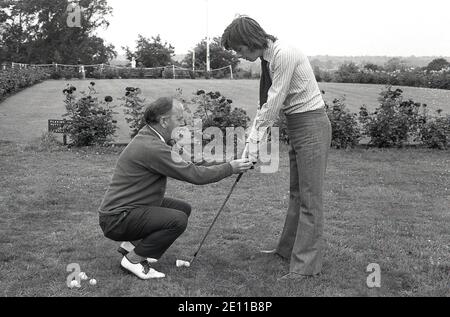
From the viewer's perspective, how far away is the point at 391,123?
9883 millimetres

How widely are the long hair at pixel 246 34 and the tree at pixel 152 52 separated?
3780 centimetres

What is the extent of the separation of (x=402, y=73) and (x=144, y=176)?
25.2 m

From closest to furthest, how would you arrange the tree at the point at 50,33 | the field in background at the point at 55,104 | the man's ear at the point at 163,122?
the man's ear at the point at 163,122 → the field in background at the point at 55,104 → the tree at the point at 50,33

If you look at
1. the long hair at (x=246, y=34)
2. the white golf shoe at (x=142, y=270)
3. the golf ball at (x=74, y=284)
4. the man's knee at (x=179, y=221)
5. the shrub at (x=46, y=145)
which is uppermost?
the long hair at (x=246, y=34)

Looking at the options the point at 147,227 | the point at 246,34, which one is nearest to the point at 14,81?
the point at 147,227

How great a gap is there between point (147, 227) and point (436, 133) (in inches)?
285

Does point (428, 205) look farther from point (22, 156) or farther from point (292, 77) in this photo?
point (22, 156)

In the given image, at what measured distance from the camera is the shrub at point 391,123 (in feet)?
32.4

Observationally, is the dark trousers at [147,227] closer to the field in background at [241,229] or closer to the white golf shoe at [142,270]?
the white golf shoe at [142,270]

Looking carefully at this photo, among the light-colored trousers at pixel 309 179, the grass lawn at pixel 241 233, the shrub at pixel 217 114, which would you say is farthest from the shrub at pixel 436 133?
the light-colored trousers at pixel 309 179

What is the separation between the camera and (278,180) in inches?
298

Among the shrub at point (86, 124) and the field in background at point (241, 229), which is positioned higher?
the shrub at point (86, 124)

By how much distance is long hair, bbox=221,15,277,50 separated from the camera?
13.1ft
